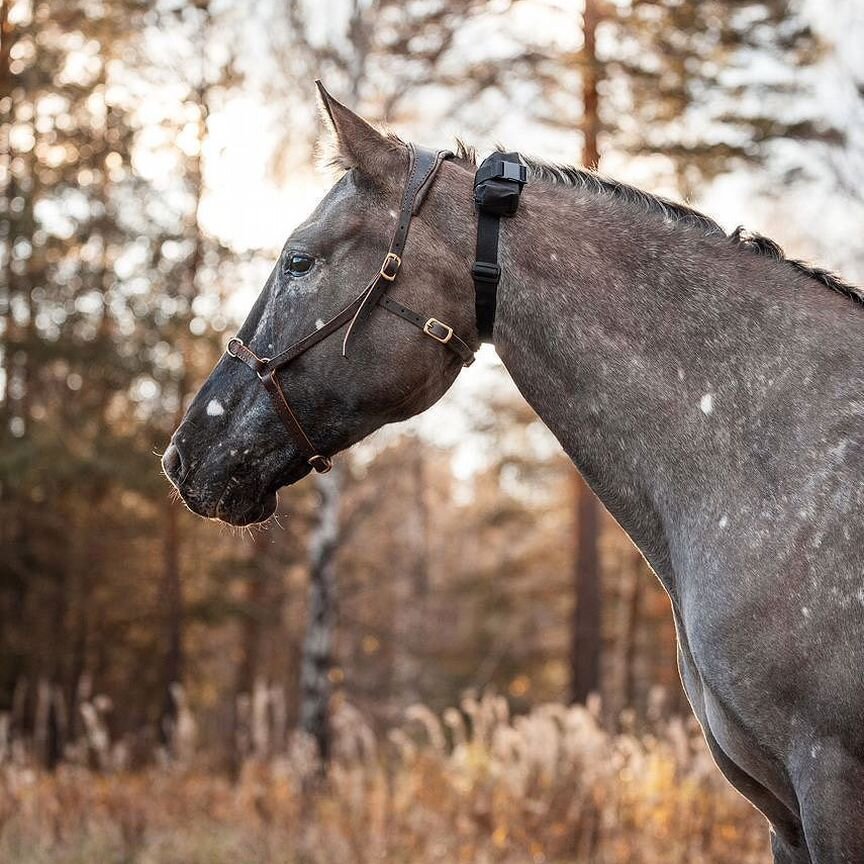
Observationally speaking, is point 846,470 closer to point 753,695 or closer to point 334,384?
point 753,695

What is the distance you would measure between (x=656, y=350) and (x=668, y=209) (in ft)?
1.44

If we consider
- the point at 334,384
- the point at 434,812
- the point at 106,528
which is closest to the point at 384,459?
the point at 106,528

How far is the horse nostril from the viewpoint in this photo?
2.67m

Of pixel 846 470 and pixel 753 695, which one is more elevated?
pixel 846 470

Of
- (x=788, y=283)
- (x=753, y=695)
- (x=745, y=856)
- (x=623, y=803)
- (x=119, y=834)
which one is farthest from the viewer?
(x=119, y=834)

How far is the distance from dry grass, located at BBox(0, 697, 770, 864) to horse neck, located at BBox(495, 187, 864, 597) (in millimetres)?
3947

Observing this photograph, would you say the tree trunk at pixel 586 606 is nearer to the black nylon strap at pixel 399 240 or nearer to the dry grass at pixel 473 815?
the dry grass at pixel 473 815

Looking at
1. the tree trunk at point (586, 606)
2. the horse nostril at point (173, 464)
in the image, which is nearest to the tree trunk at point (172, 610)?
the tree trunk at point (586, 606)

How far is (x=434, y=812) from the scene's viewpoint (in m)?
6.85

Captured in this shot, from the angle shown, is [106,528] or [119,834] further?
[106,528]

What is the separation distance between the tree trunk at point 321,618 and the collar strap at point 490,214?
7.83 m

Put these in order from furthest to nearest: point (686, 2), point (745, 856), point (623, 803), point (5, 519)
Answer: point (5, 519) < point (686, 2) < point (623, 803) < point (745, 856)

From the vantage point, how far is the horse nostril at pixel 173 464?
267 centimetres

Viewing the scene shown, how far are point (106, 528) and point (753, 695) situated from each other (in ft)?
41.2
